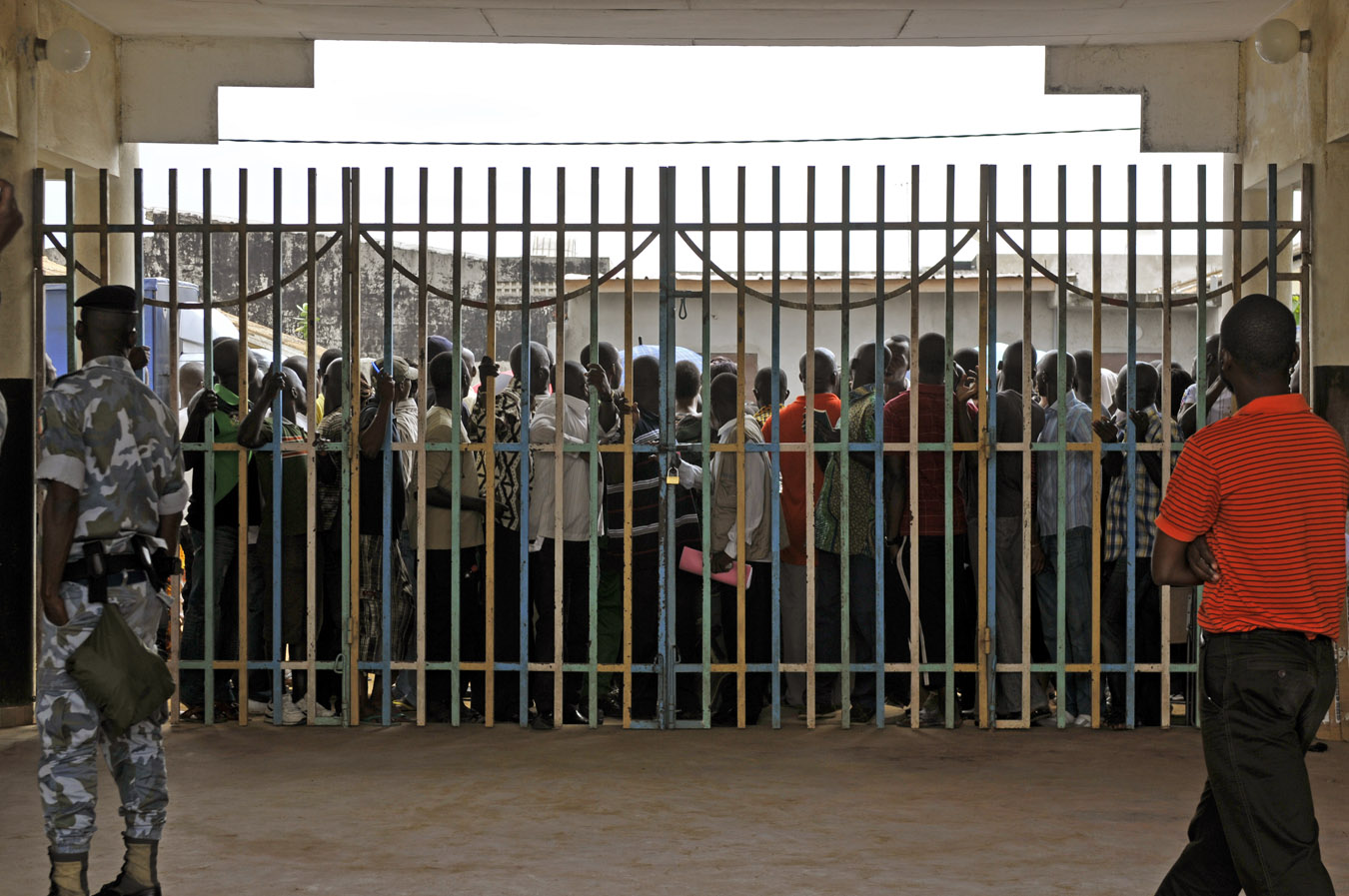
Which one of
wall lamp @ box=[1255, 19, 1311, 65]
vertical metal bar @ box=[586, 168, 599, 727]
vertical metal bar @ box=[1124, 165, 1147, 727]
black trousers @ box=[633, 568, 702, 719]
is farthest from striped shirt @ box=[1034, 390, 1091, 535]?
vertical metal bar @ box=[586, 168, 599, 727]

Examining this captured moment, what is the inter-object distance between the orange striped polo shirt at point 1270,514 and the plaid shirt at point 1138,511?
12.1ft

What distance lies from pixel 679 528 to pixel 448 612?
1265mm

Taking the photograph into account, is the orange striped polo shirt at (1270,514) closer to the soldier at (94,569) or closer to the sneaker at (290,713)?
the soldier at (94,569)

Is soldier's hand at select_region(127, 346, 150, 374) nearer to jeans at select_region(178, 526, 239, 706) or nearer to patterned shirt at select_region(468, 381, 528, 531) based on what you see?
jeans at select_region(178, 526, 239, 706)

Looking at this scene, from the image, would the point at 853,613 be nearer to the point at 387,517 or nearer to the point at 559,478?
the point at 559,478

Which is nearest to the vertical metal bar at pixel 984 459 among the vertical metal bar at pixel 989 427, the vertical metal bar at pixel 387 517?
the vertical metal bar at pixel 989 427

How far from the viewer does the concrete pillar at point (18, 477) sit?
7.43 metres

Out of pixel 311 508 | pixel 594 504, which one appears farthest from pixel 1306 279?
pixel 311 508

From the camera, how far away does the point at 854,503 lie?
7539 millimetres

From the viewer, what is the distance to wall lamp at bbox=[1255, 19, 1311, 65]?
719cm

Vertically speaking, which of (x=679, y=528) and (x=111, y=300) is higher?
(x=111, y=300)

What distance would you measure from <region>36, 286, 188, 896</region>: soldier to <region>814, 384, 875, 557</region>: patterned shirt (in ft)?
12.2

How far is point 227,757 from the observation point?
267 inches

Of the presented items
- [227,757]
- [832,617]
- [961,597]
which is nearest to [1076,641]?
[961,597]
